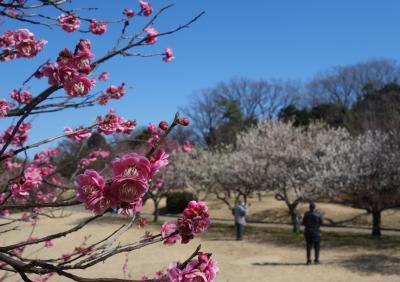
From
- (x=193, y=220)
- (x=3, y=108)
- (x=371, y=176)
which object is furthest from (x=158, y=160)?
(x=371, y=176)

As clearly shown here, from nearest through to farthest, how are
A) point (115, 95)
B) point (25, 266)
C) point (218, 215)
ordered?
point (25, 266) < point (115, 95) < point (218, 215)

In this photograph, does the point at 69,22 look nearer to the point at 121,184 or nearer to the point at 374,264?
the point at 121,184

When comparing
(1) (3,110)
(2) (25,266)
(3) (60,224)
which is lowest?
(3) (60,224)

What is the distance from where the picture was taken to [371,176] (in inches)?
623

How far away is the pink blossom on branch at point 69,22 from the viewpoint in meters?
3.07

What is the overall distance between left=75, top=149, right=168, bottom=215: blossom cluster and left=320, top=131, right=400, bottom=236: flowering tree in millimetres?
15330

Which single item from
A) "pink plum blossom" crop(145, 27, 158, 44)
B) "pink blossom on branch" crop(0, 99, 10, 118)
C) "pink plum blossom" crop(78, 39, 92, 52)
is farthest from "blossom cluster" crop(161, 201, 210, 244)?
"pink plum blossom" crop(145, 27, 158, 44)

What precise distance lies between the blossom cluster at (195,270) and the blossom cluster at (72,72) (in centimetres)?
78

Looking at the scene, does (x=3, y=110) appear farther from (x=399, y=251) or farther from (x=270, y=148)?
(x=270, y=148)

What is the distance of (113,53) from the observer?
257 cm

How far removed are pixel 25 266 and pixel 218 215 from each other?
1002 inches

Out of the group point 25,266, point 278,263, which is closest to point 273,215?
point 278,263

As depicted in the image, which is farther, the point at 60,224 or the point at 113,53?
the point at 60,224

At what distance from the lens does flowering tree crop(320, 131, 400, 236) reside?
15547mm
